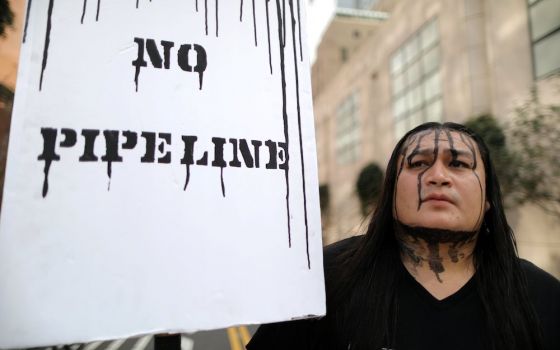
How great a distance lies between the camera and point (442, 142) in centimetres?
148

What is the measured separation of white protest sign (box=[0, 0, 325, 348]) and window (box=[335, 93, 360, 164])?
605 inches

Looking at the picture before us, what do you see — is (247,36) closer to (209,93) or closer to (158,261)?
(209,93)

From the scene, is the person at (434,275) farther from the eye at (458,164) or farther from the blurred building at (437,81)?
the blurred building at (437,81)

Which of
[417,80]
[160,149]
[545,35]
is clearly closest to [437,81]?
[417,80]

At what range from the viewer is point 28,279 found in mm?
755

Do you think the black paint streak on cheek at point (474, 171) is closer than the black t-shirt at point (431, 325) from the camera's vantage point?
No

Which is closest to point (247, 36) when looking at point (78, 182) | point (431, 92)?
point (78, 182)

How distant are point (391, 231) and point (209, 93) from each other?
1.07 m

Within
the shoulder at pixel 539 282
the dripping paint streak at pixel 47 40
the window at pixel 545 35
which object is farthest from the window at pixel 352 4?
the dripping paint streak at pixel 47 40

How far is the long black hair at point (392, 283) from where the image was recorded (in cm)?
125

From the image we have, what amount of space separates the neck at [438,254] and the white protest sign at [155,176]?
604 millimetres

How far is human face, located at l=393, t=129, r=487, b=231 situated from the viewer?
1.37 m

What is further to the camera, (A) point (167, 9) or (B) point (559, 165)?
(B) point (559, 165)

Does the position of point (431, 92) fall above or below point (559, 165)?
above
